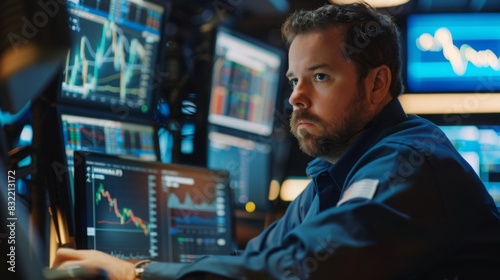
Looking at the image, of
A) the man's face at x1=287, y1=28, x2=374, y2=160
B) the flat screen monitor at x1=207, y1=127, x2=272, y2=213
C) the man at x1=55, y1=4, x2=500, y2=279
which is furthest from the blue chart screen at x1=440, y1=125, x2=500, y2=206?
the man's face at x1=287, y1=28, x2=374, y2=160

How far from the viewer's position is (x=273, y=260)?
1.52 meters

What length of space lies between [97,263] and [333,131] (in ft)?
2.08

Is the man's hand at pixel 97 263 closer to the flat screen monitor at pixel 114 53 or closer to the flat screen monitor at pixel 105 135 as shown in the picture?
the flat screen monitor at pixel 105 135

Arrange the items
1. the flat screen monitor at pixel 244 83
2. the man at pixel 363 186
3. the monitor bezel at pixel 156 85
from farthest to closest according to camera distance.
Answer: the flat screen monitor at pixel 244 83 < the monitor bezel at pixel 156 85 < the man at pixel 363 186

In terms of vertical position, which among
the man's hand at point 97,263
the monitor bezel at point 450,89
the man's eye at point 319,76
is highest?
the monitor bezel at point 450,89

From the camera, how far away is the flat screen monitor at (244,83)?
4.31 meters

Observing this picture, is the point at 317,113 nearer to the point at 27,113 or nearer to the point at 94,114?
the point at 27,113

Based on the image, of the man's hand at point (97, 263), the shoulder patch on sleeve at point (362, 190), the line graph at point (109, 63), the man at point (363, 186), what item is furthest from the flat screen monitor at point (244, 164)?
the shoulder patch on sleeve at point (362, 190)

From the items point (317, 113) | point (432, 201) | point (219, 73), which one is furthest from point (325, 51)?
point (219, 73)

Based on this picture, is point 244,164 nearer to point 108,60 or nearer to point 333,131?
point 108,60

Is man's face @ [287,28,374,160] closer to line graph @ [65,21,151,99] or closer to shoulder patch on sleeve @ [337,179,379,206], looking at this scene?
shoulder patch on sleeve @ [337,179,379,206]

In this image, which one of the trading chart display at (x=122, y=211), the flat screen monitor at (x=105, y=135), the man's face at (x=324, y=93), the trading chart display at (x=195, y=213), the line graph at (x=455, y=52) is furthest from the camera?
the line graph at (x=455, y=52)

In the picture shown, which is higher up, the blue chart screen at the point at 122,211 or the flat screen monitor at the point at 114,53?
the flat screen monitor at the point at 114,53

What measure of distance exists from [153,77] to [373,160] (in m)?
1.62
